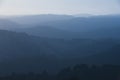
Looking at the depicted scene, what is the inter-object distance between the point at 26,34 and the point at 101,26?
19.4 inches

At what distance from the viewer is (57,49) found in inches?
46.9

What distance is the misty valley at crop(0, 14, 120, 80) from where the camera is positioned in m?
1.15

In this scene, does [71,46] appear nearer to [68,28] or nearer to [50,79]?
[68,28]

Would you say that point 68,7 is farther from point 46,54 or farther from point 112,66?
point 112,66

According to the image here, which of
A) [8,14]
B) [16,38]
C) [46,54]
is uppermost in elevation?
[8,14]

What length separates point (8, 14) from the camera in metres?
1.29

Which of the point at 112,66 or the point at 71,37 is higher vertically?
the point at 71,37

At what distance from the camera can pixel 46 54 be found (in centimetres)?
117

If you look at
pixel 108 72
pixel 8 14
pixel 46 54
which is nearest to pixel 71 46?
pixel 46 54

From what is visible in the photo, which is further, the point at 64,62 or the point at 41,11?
the point at 41,11

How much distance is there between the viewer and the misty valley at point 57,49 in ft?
3.76

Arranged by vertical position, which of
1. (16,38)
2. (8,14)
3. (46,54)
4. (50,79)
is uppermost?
(8,14)

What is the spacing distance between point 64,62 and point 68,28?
23 cm

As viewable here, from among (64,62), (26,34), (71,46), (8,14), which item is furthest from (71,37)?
(8,14)
